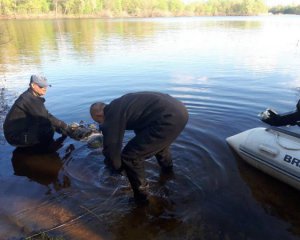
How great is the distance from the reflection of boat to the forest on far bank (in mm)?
62373

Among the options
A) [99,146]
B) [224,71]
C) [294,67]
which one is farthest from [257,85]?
[99,146]

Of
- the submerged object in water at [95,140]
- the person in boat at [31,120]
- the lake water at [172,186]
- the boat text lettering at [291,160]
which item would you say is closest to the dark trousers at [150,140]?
the lake water at [172,186]

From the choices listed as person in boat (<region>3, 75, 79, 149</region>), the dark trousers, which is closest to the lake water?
person in boat (<region>3, 75, 79, 149</region>)

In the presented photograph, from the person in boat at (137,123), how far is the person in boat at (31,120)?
2.29 m

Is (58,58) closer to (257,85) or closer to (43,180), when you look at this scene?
(257,85)

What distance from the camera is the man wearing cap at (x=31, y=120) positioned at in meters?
6.02

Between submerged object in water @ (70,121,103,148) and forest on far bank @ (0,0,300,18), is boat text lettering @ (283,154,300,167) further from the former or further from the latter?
forest on far bank @ (0,0,300,18)

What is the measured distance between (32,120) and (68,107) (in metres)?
3.39

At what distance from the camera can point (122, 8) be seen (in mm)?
89312

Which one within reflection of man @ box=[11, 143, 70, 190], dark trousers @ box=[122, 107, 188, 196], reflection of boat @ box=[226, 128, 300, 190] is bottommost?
reflection of man @ box=[11, 143, 70, 190]

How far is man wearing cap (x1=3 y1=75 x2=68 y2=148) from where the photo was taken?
602 cm

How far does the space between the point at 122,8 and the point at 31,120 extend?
292ft

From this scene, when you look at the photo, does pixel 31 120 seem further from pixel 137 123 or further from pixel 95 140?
pixel 137 123

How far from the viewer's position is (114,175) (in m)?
5.57
